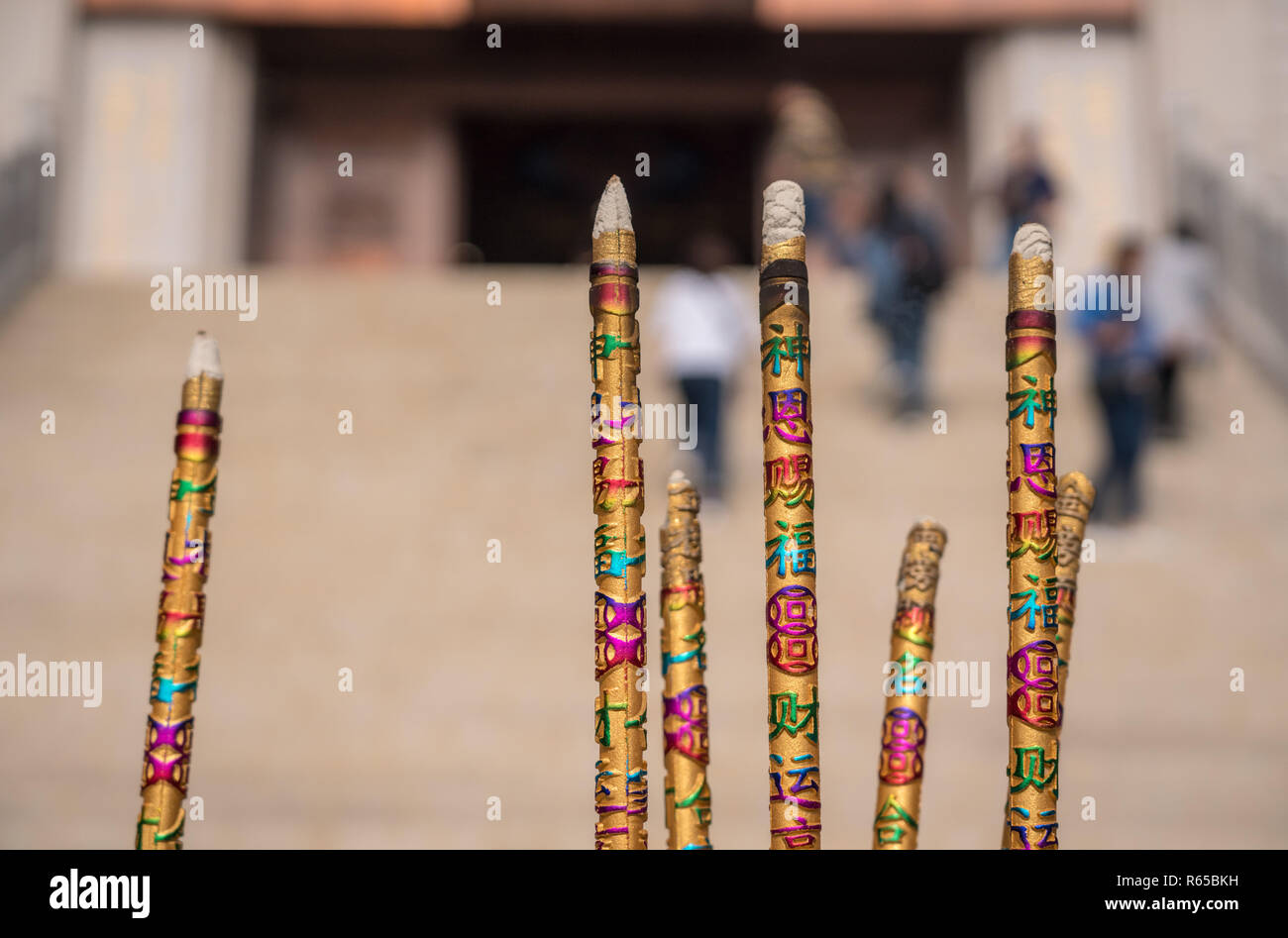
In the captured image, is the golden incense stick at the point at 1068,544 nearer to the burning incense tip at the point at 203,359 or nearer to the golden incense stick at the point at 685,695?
the golden incense stick at the point at 685,695

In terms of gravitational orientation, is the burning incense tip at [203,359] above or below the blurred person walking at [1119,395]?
below

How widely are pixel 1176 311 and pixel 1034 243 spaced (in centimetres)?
704

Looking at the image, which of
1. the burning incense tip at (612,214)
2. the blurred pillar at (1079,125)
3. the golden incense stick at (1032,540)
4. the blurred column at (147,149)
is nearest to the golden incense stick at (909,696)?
the golden incense stick at (1032,540)

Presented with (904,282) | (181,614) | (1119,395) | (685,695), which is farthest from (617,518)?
(904,282)

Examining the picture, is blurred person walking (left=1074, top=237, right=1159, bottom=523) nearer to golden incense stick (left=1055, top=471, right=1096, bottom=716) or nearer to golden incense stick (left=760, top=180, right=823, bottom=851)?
golden incense stick (left=1055, top=471, right=1096, bottom=716)

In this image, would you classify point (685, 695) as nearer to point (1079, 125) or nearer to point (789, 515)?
point (789, 515)

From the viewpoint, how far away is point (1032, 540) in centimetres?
169

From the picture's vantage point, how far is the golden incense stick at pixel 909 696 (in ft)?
6.44

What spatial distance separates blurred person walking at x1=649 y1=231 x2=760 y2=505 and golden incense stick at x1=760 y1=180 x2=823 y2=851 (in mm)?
5026

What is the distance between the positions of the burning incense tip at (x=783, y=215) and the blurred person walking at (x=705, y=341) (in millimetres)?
5002

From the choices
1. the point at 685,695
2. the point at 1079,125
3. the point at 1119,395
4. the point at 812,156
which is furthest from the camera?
the point at 1079,125

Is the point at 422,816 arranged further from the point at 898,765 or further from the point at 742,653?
the point at 898,765

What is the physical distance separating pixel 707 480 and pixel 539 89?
9780mm
